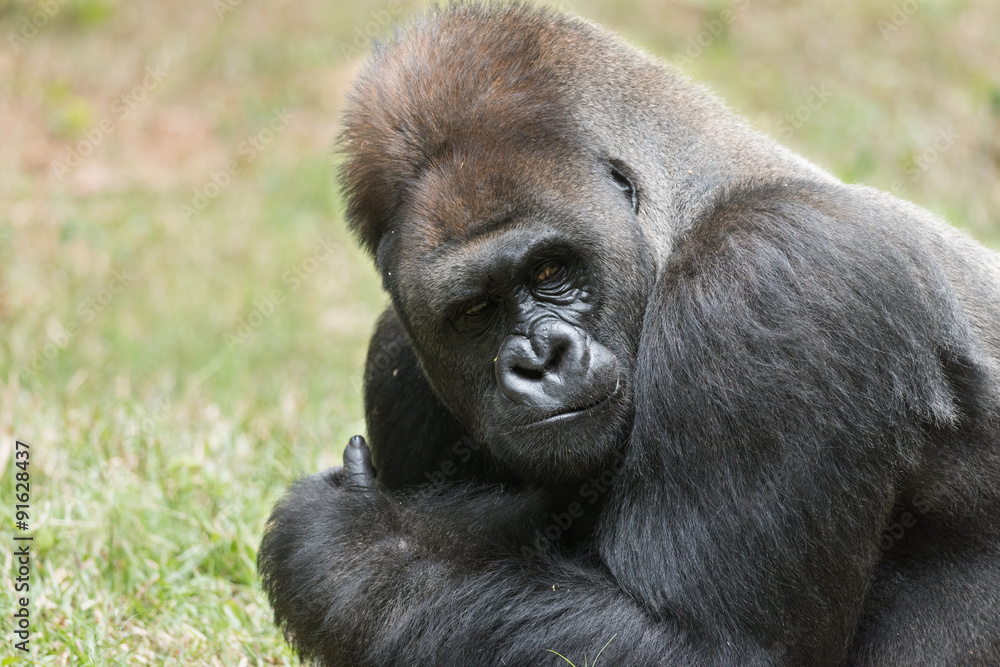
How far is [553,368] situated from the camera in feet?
11.0

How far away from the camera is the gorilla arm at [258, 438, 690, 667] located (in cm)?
313

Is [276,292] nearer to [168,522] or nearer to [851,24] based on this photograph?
[168,522]

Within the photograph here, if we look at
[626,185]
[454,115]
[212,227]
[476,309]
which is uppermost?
[454,115]

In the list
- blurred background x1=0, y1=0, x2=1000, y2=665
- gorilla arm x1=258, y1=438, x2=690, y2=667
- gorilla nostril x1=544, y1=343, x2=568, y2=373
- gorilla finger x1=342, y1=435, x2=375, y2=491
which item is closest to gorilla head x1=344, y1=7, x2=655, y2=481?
gorilla nostril x1=544, y1=343, x2=568, y2=373

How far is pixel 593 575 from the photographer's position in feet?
10.7

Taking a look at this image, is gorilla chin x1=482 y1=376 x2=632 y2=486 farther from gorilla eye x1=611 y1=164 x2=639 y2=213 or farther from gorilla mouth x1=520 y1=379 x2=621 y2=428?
gorilla eye x1=611 y1=164 x2=639 y2=213

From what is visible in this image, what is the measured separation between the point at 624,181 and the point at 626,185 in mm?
15

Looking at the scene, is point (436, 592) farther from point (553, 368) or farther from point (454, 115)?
point (454, 115)

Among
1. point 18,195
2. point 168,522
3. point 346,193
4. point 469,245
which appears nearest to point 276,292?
point 18,195

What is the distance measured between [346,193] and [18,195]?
886 cm

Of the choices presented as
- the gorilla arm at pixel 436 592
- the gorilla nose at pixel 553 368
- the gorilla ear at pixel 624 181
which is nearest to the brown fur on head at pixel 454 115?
the gorilla ear at pixel 624 181

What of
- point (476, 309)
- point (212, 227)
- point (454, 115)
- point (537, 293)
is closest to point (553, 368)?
point (537, 293)

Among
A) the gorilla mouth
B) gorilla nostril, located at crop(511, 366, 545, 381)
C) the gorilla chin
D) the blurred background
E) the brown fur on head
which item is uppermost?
the brown fur on head

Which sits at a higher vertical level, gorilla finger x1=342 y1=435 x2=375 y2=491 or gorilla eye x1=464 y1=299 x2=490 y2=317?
gorilla eye x1=464 y1=299 x2=490 y2=317
